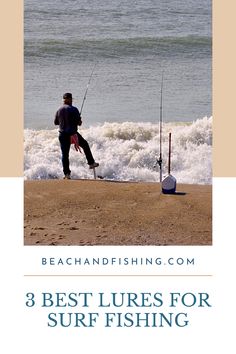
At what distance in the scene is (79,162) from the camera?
10.7 metres

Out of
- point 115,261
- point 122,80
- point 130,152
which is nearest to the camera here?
point 115,261

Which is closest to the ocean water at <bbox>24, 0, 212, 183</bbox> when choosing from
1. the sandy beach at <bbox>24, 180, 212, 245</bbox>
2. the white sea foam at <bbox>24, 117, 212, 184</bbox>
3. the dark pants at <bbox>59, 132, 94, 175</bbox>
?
the white sea foam at <bbox>24, 117, 212, 184</bbox>

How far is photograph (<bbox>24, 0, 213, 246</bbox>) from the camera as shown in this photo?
8.36m

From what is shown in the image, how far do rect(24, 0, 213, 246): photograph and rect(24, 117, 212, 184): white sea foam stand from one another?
2 cm

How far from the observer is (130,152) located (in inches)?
454

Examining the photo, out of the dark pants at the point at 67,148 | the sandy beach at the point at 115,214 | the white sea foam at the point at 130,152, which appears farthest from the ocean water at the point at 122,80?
the sandy beach at the point at 115,214

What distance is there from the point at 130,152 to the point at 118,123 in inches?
54.8

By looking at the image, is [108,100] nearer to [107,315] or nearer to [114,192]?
[114,192]

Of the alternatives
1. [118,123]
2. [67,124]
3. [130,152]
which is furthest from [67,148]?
[118,123]

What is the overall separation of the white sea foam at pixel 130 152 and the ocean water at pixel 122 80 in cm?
1

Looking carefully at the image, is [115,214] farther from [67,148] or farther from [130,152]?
[130,152]

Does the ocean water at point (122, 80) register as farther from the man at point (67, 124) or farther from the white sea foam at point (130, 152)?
the man at point (67, 124)

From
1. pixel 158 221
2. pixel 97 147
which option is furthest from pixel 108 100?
pixel 158 221

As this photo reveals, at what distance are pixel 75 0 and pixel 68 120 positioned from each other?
9935 millimetres
